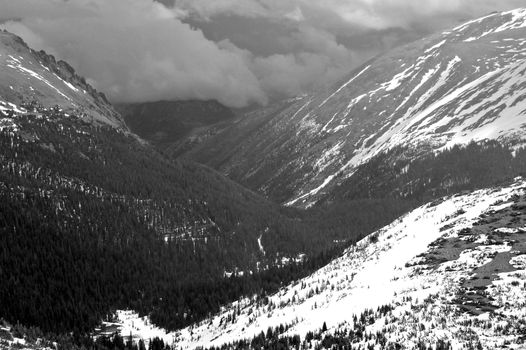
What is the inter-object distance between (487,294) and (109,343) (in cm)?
11056

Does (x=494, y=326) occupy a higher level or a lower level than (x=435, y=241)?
lower

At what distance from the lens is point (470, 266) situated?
116 metres

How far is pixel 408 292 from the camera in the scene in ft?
376

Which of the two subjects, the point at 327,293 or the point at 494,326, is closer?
the point at 494,326

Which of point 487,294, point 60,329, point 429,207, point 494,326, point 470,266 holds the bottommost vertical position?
point 494,326

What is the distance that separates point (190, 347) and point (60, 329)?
54.1m

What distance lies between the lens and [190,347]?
160 metres

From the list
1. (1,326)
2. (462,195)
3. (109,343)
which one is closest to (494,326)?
(1,326)

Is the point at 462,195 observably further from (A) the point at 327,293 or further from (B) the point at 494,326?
(B) the point at 494,326

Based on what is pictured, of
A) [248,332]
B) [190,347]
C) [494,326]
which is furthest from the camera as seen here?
[190,347]

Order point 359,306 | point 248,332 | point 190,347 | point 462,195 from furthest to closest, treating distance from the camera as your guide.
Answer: point 462,195 → point 190,347 → point 248,332 → point 359,306

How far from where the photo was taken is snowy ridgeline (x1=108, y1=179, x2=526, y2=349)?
9112 cm

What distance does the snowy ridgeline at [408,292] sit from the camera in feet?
299

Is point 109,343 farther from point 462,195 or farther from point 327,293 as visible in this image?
point 462,195
